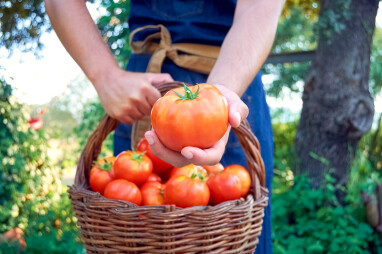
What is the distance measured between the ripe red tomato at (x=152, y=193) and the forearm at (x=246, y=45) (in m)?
0.40

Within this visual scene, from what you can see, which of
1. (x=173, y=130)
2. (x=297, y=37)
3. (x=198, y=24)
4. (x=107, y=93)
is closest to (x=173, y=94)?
(x=173, y=130)

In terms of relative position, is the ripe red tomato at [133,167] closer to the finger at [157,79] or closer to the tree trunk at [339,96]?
the finger at [157,79]

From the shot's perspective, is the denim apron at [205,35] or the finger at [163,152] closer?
the finger at [163,152]

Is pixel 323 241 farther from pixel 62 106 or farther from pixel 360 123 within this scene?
pixel 62 106

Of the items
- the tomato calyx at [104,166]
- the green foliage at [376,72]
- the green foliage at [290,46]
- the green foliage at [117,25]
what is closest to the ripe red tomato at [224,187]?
the tomato calyx at [104,166]

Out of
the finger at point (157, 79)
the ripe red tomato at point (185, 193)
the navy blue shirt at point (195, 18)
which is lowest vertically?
the ripe red tomato at point (185, 193)

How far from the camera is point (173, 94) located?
1.03 meters

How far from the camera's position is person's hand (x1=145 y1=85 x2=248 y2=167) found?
899 millimetres

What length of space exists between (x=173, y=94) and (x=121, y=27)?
260 cm

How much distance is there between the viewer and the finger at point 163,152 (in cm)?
95

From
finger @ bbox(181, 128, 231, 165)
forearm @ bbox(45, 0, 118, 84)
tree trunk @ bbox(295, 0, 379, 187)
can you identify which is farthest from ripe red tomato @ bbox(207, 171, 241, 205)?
tree trunk @ bbox(295, 0, 379, 187)

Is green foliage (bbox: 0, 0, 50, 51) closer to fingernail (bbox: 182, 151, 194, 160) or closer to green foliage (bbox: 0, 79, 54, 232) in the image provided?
green foliage (bbox: 0, 79, 54, 232)

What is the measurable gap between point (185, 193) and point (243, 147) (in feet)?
0.89

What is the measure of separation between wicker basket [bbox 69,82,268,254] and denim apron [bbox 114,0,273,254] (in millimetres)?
391
